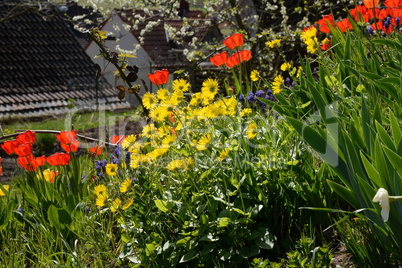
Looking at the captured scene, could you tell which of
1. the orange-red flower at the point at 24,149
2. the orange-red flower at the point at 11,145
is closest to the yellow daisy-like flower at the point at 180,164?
the orange-red flower at the point at 24,149

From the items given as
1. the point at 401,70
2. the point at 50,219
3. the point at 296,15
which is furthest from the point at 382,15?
the point at 296,15

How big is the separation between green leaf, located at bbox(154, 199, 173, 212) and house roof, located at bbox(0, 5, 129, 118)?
390 inches

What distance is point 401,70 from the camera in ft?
7.52

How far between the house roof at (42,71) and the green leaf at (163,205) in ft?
32.5

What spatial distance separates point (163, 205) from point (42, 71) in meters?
11.4

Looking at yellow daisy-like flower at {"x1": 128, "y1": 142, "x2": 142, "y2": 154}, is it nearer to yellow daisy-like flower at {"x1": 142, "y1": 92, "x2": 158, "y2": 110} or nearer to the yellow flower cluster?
yellow daisy-like flower at {"x1": 142, "y1": 92, "x2": 158, "y2": 110}

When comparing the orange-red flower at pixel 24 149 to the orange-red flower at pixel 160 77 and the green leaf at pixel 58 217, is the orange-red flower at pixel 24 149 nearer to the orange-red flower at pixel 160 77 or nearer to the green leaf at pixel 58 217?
the green leaf at pixel 58 217

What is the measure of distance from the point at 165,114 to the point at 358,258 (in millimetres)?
978

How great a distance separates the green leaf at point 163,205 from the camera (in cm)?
201

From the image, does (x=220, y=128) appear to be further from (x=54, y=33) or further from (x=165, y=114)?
(x=54, y=33)

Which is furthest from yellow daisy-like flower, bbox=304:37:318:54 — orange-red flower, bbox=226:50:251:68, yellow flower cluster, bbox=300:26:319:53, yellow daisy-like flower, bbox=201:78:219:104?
yellow daisy-like flower, bbox=201:78:219:104

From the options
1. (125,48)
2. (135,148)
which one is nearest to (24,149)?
(135,148)

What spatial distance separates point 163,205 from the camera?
2.08 m

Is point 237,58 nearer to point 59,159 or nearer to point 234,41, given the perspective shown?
point 234,41
